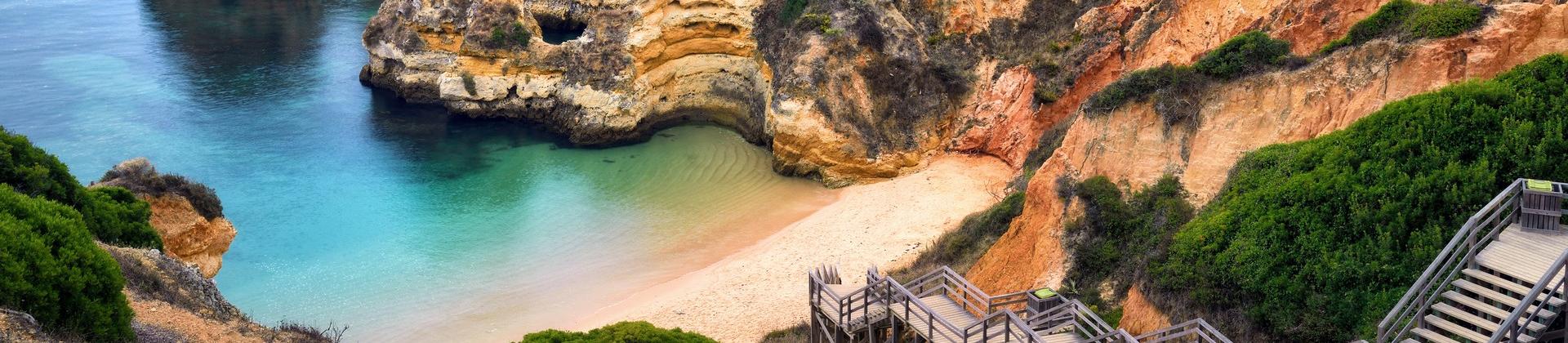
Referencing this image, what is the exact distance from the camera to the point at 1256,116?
1884cm

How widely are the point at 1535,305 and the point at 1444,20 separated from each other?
7441mm

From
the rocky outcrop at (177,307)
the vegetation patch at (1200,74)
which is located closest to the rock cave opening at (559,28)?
the rocky outcrop at (177,307)

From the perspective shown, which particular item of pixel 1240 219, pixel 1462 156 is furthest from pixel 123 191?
pixel 1462 156

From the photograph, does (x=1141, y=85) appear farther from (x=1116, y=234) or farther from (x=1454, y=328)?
(x=1454, y=328)

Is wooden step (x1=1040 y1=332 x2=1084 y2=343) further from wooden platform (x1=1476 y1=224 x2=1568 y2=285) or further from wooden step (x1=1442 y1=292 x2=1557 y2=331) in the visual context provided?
wooden platform (x1=1476 y1=224 x2=1568 y2=285)

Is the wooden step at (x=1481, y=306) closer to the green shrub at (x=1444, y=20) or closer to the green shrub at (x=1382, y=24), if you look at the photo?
the green shrub at (x=1444, y=20)

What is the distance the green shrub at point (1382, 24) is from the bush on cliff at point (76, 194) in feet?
69.6

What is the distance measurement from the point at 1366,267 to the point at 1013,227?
26.8 ft

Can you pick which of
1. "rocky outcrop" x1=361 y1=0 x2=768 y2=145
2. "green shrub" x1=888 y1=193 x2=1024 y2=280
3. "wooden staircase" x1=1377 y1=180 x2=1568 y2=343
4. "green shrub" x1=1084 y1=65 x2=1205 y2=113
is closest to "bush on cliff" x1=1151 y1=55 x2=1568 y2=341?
"wooden staircase" x1=1377 y1=180 x2=1568 y2=343

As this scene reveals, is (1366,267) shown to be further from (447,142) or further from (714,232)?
(447,142)

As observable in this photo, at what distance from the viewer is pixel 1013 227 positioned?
2188 centimetres

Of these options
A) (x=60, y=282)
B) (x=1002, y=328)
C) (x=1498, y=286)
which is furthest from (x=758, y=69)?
(x=1498, y=286)

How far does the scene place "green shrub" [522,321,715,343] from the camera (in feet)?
51.9

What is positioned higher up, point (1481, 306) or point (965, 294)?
point (1481, 306)
